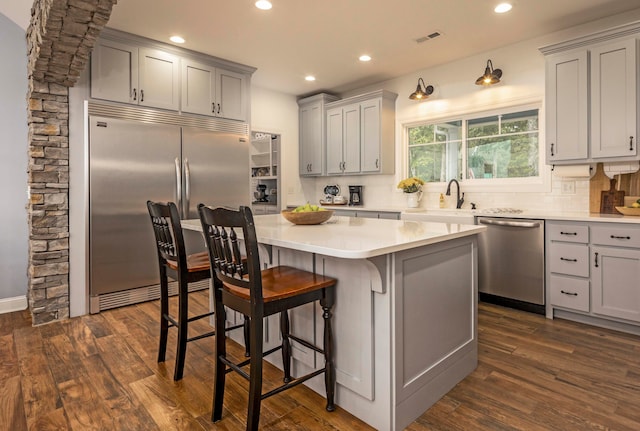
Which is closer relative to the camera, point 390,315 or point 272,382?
point 390,315

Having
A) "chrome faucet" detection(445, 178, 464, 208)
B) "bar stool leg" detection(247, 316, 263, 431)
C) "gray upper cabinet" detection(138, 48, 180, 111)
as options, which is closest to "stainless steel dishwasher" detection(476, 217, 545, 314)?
"chrome faucet" detection(445, 178, 464, 208)

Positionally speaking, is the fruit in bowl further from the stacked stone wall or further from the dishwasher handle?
the stacked stone wall

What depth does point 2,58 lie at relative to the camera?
354 cm

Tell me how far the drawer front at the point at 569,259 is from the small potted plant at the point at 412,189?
1769 millimetres

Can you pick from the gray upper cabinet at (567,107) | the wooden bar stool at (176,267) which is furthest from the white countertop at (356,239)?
the gray upper cabinet at (567,107)

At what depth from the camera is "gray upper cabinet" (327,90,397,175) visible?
5000 mm

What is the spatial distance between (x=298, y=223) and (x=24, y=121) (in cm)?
313

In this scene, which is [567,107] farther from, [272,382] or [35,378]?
[35,378]

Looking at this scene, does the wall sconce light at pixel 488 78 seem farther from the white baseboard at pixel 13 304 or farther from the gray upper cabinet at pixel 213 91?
the white baseboard at pixel 13 304

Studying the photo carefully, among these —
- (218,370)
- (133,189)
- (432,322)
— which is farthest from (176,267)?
(133,189)

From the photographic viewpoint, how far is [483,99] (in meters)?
4.27

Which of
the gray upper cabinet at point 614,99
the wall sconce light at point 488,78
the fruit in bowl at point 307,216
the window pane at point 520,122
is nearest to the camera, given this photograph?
the fruit in bowl at point 307,216

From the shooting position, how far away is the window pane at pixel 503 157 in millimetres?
4039

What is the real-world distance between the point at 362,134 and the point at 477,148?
1500mm
